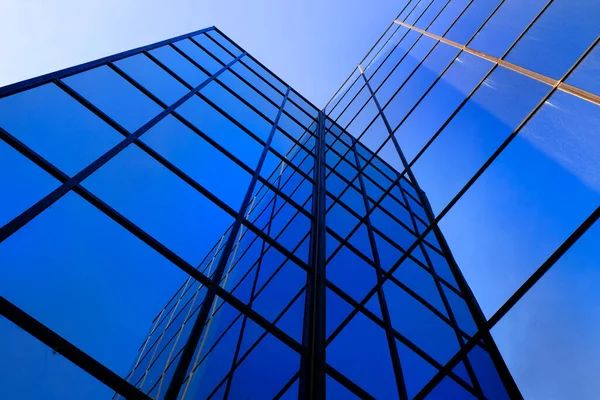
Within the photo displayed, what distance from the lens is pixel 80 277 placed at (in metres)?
5.31

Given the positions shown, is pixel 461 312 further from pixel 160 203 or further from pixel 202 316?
pixel 160 203

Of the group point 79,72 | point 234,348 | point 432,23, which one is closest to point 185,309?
point 234,348

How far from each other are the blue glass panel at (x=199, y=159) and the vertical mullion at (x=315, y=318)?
5.38ft

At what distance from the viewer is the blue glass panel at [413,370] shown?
597 centimetres

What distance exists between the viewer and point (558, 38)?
7.68 meters

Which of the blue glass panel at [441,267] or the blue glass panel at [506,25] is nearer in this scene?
the blue glass panel at [441,267]

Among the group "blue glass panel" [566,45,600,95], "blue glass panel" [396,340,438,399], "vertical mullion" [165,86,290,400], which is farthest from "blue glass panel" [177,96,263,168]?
"blue glass panel" [566,45,600,95]

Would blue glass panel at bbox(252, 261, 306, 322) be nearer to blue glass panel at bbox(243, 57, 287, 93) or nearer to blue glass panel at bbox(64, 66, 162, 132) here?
blue glass panel at bbox(64, 66, 162, 132)

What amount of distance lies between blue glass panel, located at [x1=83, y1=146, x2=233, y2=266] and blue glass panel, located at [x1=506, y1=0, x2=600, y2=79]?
223 inches

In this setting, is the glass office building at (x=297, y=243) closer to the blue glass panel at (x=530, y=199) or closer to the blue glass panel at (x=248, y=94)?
the blue glass panel at (x=530, y=199)

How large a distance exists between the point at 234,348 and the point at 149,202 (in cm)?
236

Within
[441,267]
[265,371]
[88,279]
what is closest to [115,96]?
[88,279]

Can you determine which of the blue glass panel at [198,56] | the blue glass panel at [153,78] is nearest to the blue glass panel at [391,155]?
the blue glass panel at [198,56]

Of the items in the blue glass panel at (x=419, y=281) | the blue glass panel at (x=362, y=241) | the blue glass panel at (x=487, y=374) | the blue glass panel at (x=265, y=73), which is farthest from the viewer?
the blue glass panel at (x=265, y=73)
